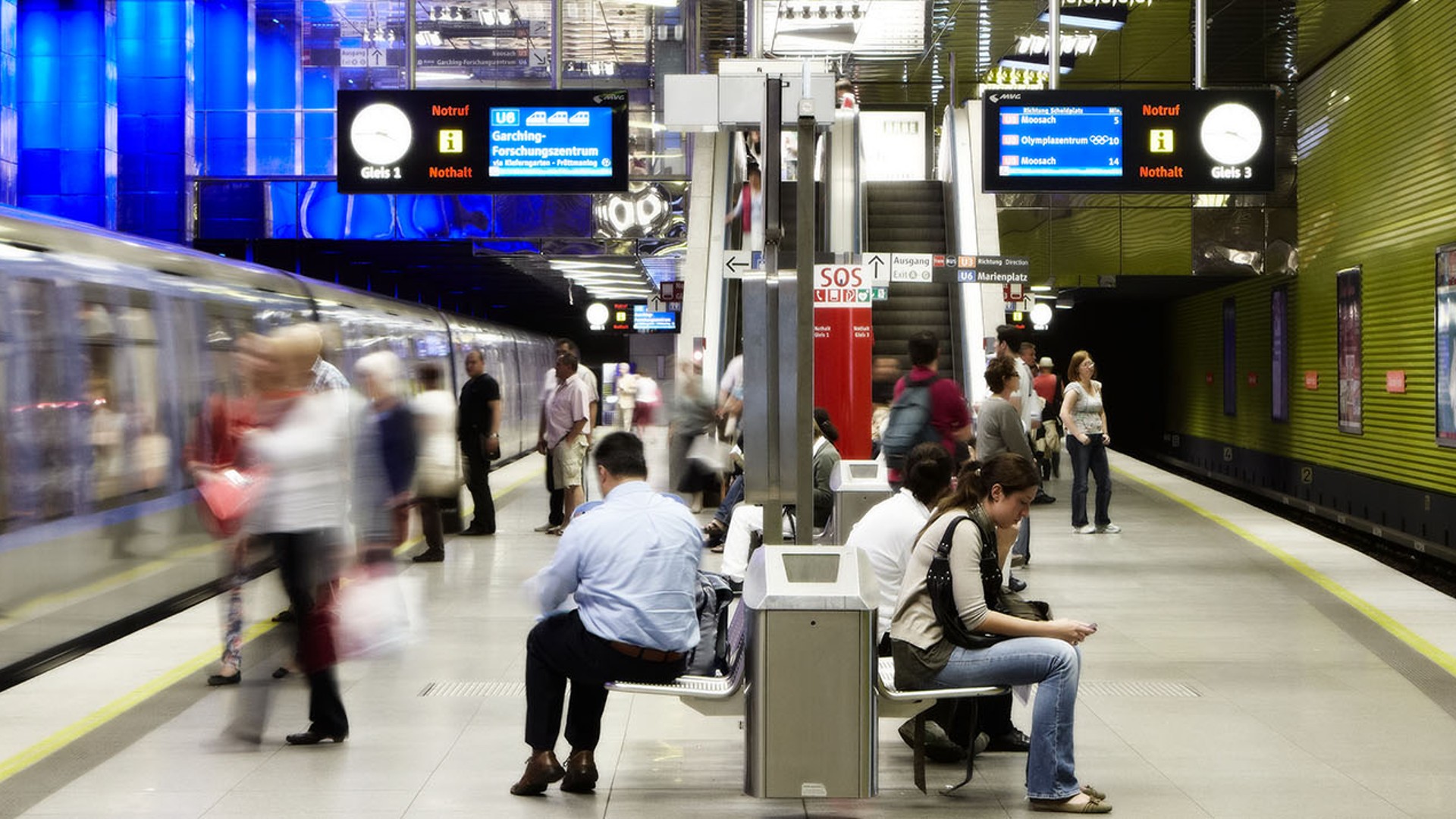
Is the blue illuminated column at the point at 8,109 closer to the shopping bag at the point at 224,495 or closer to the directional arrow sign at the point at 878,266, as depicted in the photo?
the directional arrow sign at the point at 878,266

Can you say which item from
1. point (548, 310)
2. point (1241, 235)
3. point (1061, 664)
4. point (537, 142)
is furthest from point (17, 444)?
point (548, 310)

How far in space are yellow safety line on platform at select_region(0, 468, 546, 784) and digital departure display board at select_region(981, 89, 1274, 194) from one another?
828 centimetres

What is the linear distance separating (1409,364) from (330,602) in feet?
45.1

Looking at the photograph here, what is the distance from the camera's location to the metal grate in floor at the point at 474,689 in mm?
7078

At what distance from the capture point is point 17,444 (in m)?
7.38

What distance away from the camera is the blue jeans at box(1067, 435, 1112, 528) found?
13539 millimetres

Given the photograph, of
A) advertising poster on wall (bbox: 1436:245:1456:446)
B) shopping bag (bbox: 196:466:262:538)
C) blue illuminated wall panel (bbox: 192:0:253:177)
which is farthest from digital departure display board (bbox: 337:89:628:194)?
blue illuminated wall panel (bbox: 192:0:253:177)

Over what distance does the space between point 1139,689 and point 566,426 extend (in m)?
7.24

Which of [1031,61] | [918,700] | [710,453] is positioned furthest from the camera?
[1031,61]

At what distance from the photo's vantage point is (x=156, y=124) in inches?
976

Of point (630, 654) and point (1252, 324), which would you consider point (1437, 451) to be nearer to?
point (1252, 324)

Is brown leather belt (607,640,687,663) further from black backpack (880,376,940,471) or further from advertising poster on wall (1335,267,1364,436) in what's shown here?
advertising poster on wall (1335,267,1364,436)

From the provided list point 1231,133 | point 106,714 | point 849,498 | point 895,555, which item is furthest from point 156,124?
point 895,555

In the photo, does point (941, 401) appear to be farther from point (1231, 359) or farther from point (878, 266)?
point (1231, 359)
